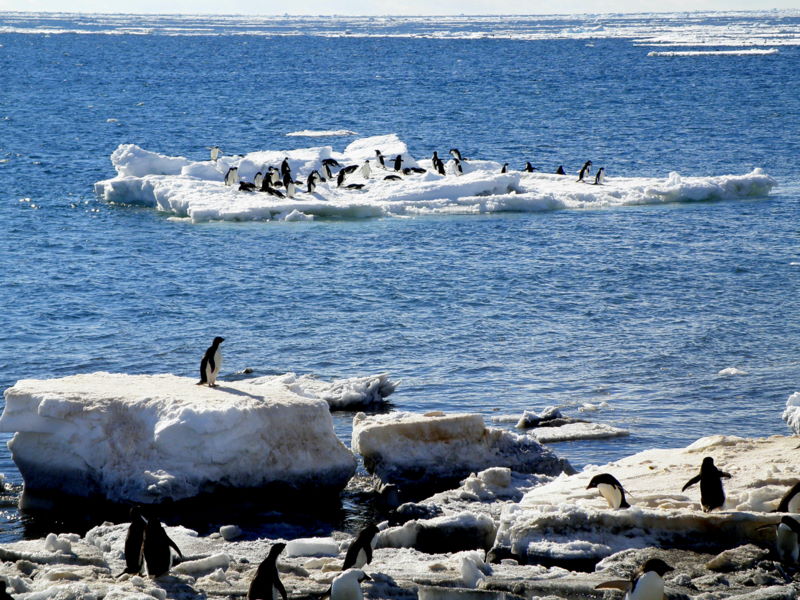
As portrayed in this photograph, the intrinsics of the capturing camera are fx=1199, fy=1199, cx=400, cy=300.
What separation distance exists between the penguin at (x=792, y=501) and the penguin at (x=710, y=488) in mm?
479

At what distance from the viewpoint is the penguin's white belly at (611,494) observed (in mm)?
10125

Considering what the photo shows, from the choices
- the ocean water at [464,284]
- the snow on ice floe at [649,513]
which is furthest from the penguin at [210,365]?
the snow on ice floe at [649,513]

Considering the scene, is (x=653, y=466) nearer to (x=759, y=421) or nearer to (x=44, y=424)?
(x=759, y=421)

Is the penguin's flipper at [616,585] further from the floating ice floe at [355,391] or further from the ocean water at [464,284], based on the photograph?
the floating ice floe at [355,391]

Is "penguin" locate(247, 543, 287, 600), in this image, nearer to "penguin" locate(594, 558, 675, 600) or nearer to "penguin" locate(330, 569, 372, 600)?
"penguin" locate(330, 569, 372, 600)

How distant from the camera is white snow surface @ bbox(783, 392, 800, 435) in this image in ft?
45.3

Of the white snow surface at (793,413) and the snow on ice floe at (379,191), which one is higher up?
the snow on ice floe at (379,191)

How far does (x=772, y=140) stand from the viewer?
44062 mm

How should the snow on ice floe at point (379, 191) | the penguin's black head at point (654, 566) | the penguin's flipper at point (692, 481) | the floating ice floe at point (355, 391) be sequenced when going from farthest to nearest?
the snow on ice floe at point (379, 191) → the floating ice floe at point (355, 391) → the penguin's flipper at point (692, 481) → the penguin's black head at point (654, 566)

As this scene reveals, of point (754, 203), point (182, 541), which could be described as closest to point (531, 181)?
point (754, 203)

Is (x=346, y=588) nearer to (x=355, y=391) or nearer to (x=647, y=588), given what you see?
(x=647, y=588)

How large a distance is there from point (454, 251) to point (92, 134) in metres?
30.6

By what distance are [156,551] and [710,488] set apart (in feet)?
14.9

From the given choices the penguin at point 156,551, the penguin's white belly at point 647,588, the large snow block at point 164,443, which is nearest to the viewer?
the penguin's white belly at point 647,588
